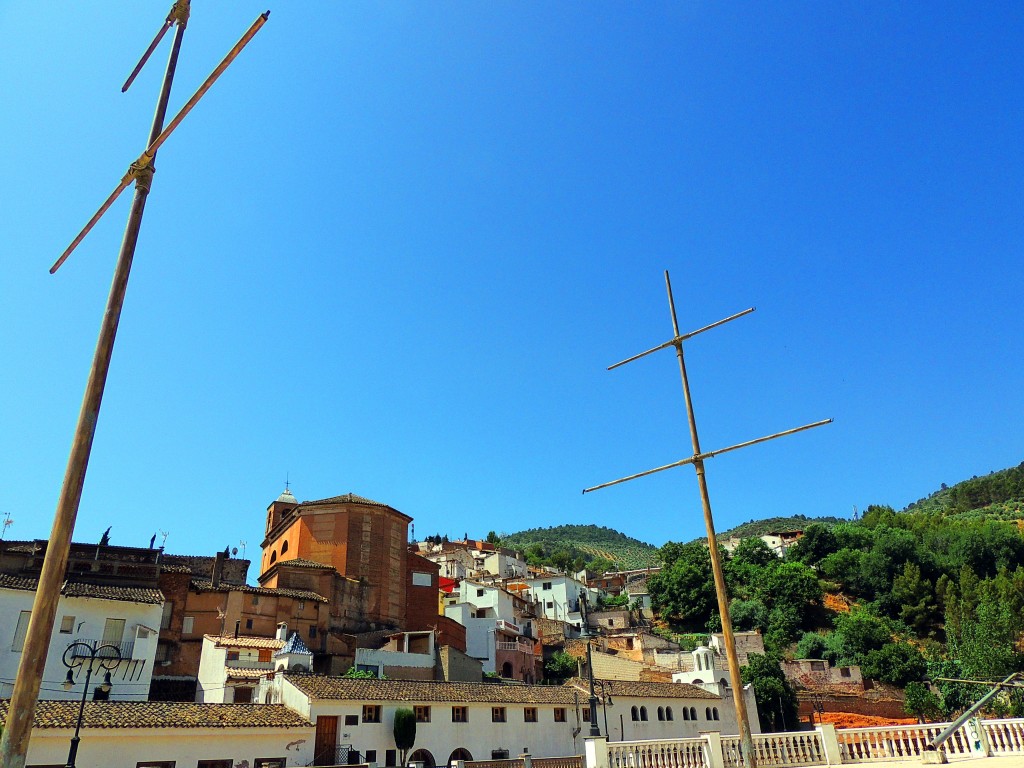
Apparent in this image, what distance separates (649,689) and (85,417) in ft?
138

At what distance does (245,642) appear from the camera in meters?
39.4

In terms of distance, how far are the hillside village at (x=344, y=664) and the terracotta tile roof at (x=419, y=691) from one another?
4.4 inches

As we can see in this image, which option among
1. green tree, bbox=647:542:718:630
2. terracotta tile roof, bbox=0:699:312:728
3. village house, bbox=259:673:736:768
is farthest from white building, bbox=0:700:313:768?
green tree, bbox=647:542:718:630

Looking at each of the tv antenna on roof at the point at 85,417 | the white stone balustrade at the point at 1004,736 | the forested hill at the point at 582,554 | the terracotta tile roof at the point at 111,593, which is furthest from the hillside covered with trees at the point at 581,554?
the tv antenna on roof at the point at 85,417

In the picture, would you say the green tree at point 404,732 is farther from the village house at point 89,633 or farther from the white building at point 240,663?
the village house at point 89,633

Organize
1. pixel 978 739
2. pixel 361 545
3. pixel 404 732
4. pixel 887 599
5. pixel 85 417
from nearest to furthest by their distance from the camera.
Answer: pixel 85 417, pixel 978 739, pixel 404 732, pixel 361 545, pixel 887 599

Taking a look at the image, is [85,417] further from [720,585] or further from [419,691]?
[419,691]

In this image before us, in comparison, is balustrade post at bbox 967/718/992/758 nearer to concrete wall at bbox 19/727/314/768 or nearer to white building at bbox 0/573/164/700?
concrete wall at bbox 19/727/314/768

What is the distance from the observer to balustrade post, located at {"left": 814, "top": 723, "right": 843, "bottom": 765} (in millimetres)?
16656

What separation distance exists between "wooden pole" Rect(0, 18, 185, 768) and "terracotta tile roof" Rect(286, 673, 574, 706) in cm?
2637

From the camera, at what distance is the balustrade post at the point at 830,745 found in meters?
16.7

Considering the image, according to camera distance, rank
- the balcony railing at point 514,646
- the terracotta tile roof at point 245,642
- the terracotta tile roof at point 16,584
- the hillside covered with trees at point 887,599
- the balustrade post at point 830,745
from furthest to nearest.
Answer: the hillside covered with trees at point 887,599 → the balcony railing at point 514,646 → the terracotta tile roof at point 245,642 → the terracotta tile roof at point 16,584 → the balustrade post at point 830,745

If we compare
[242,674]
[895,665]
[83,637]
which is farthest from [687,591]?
[83,637]

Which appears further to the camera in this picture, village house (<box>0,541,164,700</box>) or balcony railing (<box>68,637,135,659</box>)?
balcony railing (<box>68,637,135,659</box>)
